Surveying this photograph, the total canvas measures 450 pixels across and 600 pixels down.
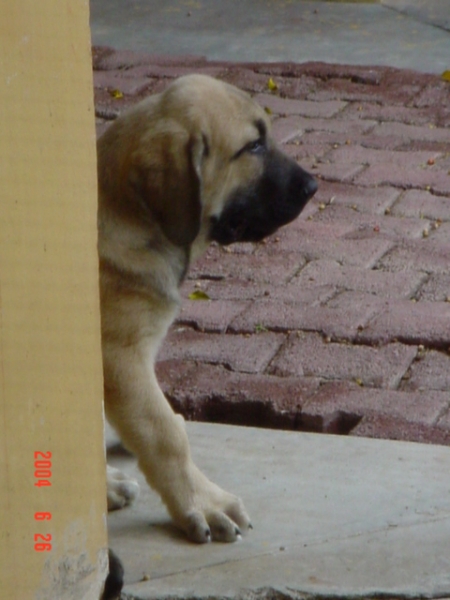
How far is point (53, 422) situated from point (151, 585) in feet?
2.26

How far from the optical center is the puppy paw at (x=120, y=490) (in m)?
3.50

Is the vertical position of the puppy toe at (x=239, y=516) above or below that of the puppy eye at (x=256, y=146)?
below

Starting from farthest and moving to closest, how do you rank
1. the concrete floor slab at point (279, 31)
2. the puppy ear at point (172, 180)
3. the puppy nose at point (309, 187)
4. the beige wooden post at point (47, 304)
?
the concrete floor slab at point (279, 31) < the puppy nose at point (309, 187) < the puppy ear at point (172, 180) < the beige wooden post at point (47, 304)

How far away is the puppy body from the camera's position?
10.9ft

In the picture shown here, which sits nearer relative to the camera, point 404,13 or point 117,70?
point 117,70

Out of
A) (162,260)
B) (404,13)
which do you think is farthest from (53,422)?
(404,13)

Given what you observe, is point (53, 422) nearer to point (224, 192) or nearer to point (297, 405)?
point (224, 192)

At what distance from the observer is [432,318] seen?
16.2ft

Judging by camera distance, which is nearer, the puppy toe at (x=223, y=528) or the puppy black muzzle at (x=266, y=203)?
the puppy toe at (x=223, y=528)

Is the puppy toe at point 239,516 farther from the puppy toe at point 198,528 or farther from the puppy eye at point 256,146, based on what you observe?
the puppy eye at point 256,146

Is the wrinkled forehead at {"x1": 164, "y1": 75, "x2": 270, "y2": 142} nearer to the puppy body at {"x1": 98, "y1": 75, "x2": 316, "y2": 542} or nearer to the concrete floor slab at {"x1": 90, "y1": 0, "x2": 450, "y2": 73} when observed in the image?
the puppy body at {"x1": 98, "y1": 75, "x2": 316, "y2": 542}
